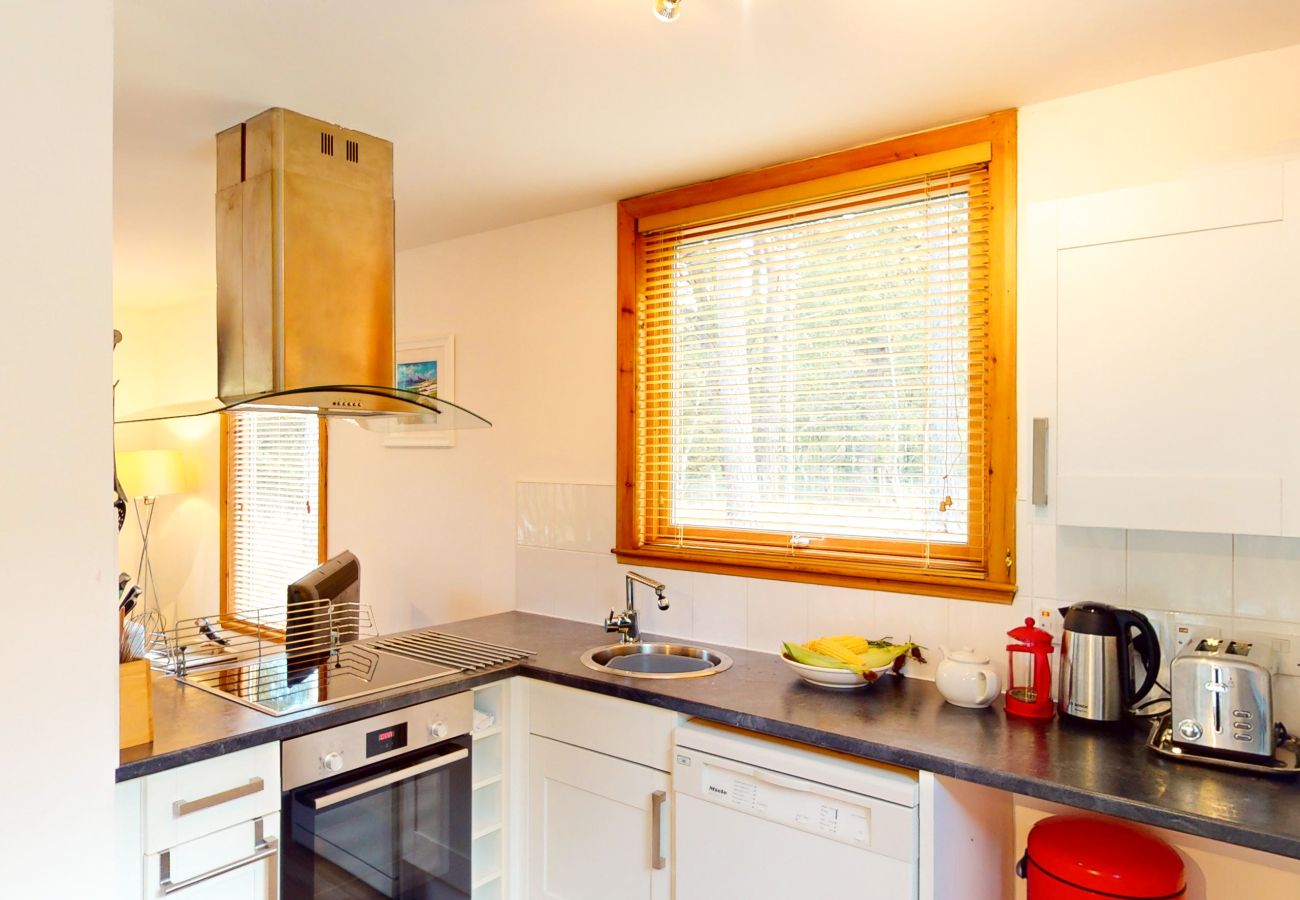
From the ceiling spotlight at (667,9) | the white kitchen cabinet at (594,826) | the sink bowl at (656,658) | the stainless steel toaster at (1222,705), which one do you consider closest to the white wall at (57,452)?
the ceiling spotlight at (667,9)

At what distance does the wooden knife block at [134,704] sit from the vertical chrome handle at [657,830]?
1141 mm

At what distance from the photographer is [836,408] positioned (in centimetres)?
238

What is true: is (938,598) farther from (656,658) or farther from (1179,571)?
(656,658)

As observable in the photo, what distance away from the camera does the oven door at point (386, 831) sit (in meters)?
1.77

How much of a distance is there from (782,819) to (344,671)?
123 cm

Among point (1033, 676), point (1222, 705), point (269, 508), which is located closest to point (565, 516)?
point (1033, 676)

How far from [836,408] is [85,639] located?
188 cm

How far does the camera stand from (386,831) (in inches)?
76.8

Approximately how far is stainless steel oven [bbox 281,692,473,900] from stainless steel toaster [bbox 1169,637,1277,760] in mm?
1671

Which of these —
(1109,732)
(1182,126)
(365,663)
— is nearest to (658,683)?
(365,663)

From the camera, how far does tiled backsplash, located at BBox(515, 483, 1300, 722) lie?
68.7 inches

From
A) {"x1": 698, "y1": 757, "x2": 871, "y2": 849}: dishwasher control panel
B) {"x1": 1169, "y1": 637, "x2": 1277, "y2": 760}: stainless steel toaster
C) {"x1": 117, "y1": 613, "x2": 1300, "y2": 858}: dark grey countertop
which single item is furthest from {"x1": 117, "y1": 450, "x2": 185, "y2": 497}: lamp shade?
{"x1": 1169, "y1": 637, "x2": 1277, "y2": 760}: stainless steel toaster

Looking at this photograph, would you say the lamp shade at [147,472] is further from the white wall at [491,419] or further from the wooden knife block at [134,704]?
the wooden knife block at [134,704]

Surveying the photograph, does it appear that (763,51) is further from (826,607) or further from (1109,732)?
(1109,732)
